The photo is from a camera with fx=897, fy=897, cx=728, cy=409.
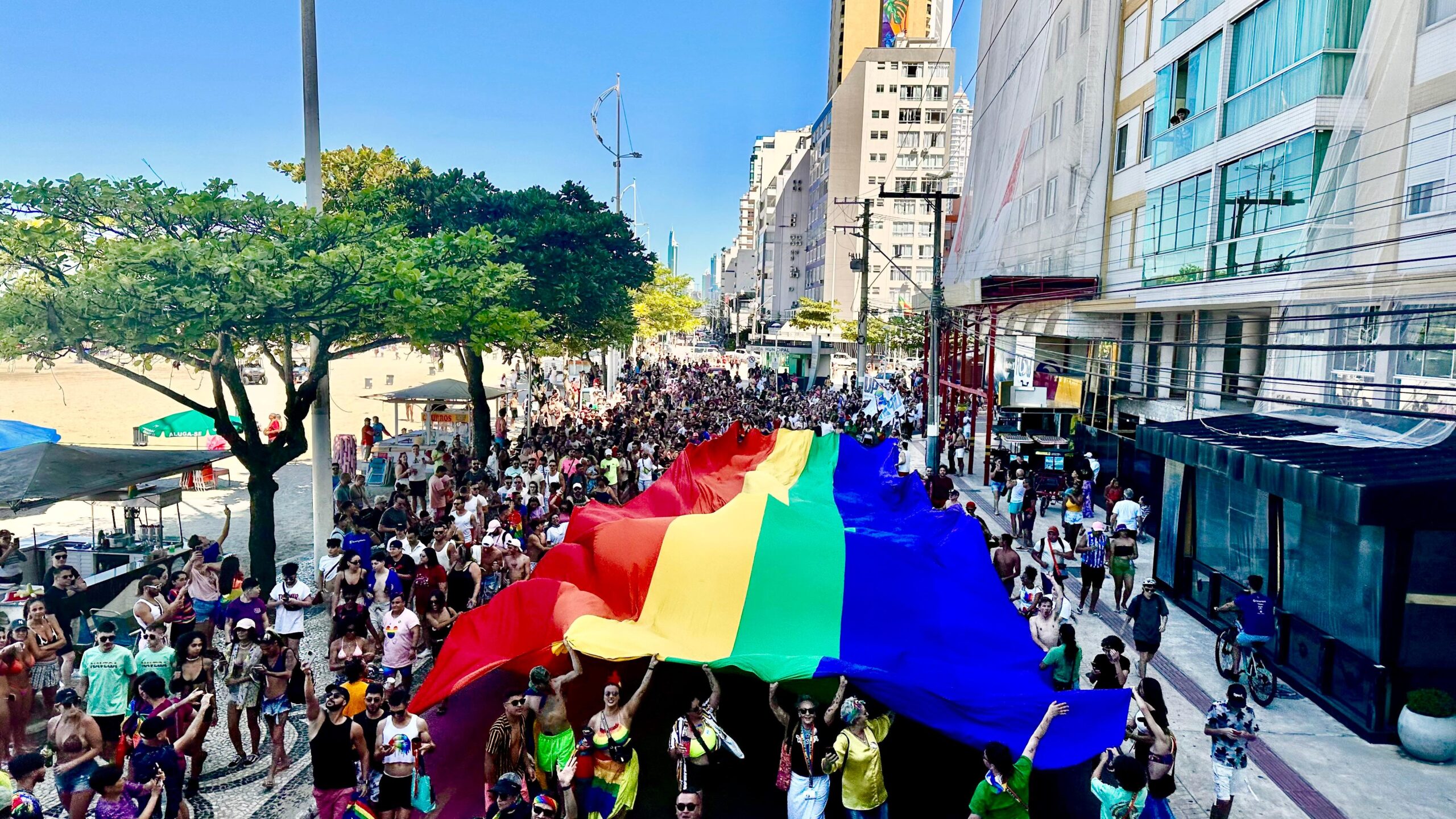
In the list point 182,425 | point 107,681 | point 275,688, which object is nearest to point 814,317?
point 182,425

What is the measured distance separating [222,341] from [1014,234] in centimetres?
2053

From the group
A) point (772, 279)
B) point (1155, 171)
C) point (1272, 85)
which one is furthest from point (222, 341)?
point (772, 279)

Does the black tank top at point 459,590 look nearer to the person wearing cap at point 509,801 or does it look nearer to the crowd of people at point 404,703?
the crowd of people at point 404,703

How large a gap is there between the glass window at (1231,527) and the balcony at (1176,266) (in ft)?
18.7

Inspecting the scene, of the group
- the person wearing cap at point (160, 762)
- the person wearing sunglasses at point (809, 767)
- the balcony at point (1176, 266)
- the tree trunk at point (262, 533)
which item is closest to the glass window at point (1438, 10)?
the balcony at point (1176, 266)

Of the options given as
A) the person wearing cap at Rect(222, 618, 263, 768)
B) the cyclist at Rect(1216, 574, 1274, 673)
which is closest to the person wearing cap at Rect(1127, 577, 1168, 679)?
the cyclist at Rect(1216, 574, 1274, 673)

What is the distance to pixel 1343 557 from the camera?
9.82 m

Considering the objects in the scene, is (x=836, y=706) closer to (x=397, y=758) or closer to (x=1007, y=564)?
(x=397, y=758)

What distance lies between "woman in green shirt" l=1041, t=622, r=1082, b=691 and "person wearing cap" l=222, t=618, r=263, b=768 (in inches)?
291

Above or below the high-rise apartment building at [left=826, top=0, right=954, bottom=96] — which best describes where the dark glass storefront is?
below

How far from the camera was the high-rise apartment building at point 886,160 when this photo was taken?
71.4 meters

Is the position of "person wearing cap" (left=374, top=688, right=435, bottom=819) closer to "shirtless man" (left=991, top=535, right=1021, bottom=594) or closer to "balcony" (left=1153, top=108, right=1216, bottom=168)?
"shirtless man" (left=991, top=535, right=1021, bottom=594)

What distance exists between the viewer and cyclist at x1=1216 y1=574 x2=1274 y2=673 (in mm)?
10242

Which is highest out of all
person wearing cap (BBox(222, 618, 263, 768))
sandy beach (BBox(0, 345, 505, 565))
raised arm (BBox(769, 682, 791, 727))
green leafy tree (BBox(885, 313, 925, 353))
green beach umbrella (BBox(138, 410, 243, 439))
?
green leafy tree (BBox(885, 313, 925, 353))
